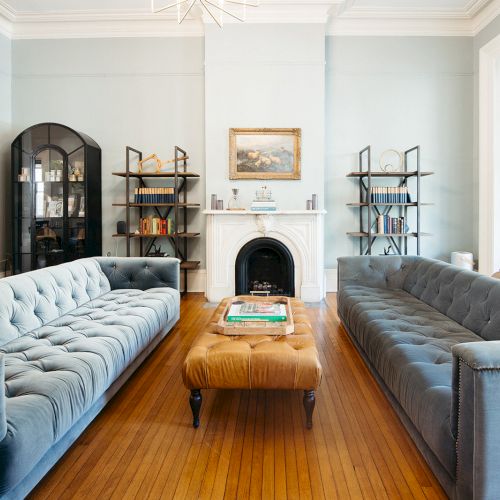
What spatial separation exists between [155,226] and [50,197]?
140cm

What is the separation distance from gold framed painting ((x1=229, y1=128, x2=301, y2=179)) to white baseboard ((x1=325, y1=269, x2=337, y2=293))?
137 centimetres

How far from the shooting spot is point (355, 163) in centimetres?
594

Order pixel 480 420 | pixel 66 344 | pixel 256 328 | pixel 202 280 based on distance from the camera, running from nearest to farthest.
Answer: pixel 480 420 < pixel 66 344 < pixel 256 328 < pixel 202 280

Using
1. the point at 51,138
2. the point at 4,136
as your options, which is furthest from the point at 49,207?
the point at 4,136

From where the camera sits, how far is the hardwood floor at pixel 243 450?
66.8 inches

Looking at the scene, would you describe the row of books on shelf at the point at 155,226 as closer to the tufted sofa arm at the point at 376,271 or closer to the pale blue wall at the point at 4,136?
the pale blue wall at the point at 4,136

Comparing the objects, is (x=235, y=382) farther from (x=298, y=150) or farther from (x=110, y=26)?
(x=110, y=26)

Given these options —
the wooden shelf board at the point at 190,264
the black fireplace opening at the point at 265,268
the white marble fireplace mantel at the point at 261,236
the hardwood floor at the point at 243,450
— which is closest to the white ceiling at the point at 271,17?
the white marble fireplace mantel at the point at 261,236

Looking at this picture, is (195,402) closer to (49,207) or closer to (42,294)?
(42,294)

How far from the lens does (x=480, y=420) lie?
4.33 feet

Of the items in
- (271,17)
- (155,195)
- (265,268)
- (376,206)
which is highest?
(271,17)

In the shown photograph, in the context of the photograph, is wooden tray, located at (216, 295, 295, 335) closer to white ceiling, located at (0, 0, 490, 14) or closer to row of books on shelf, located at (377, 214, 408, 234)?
row of books on shelf, located at (377, 214, 408, 234)

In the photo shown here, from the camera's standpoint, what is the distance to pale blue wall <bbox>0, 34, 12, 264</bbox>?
588cm

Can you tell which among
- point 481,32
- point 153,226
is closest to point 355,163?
point 481,32
